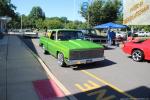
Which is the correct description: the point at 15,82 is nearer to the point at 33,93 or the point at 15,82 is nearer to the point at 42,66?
the point at 33,93

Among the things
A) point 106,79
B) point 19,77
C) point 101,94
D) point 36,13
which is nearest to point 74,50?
point 106,79

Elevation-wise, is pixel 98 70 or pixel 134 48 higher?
pixel 134 48

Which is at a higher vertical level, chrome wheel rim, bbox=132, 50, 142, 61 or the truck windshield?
the truck windshield

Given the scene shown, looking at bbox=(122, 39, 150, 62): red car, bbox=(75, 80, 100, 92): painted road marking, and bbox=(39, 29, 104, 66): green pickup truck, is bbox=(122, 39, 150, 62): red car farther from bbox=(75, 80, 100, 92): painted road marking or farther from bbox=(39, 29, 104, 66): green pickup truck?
bbox=(75, 80, 100, 92): painted road marking

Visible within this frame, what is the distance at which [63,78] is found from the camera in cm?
920

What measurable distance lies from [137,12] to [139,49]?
12.4 m

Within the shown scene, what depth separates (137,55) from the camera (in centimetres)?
1272

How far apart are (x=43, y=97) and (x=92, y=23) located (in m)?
34.6

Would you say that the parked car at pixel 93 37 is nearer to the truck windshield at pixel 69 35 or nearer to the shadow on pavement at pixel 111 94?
the truck windshield at pixel 69 35

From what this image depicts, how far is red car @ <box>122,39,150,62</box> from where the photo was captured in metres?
12.2

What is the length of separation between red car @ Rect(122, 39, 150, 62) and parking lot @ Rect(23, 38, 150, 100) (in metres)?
0.42

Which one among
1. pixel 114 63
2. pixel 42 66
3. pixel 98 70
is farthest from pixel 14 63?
pixel 114 63

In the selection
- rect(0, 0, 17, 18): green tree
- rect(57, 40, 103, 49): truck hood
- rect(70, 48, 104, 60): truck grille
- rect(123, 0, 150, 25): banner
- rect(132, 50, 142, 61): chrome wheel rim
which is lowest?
rect(132, 50, 142, 61): chrome wheel rim

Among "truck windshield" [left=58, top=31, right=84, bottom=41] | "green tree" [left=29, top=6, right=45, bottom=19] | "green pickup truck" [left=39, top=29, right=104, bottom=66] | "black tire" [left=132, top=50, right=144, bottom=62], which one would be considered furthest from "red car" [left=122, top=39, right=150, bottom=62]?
"green tree" [left=29, top=6, right=45, bottom=19]
